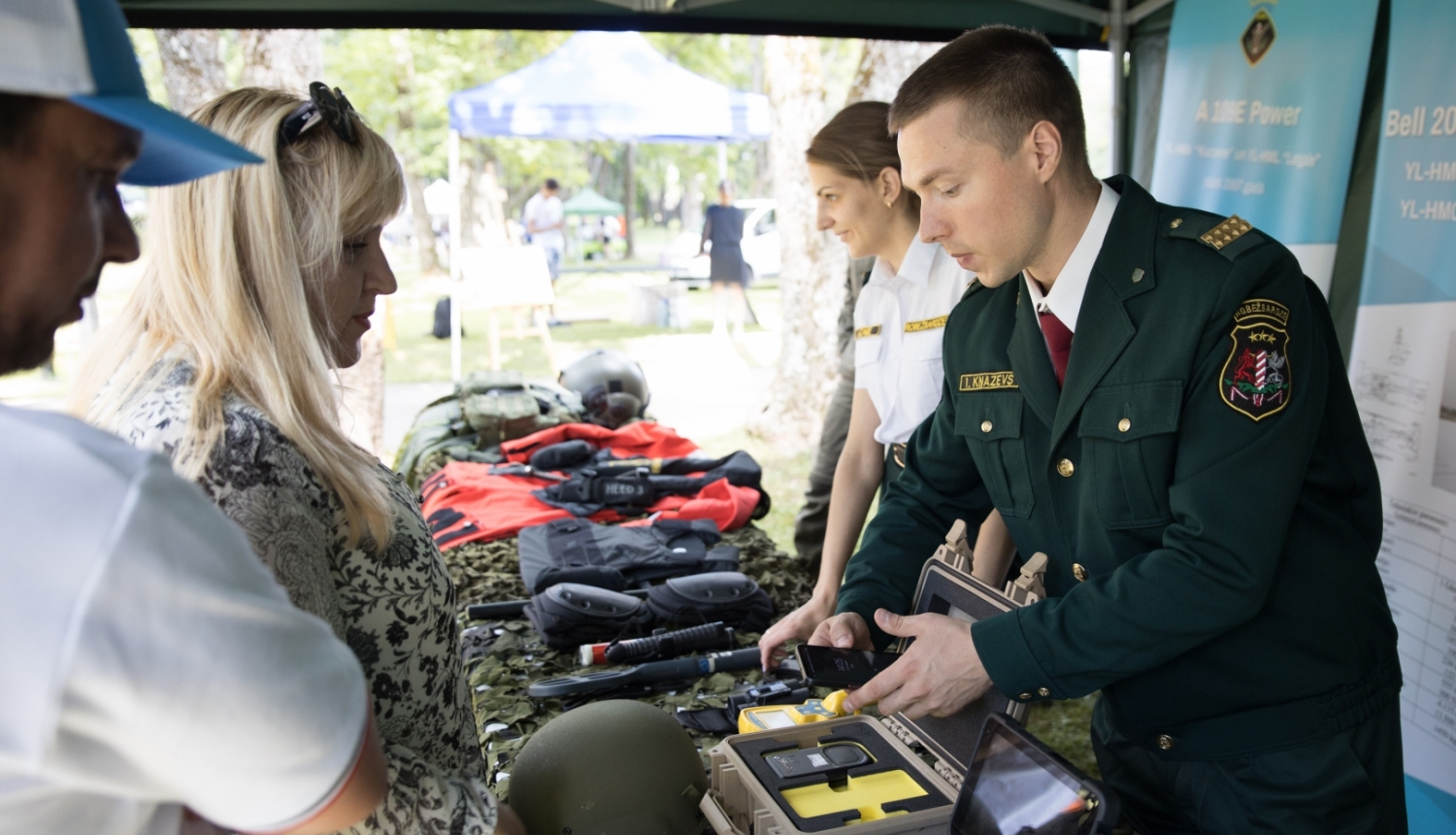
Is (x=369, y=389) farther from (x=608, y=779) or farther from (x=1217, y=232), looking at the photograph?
(x=1217, y=232)

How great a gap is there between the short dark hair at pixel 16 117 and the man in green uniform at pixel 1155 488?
125 cm

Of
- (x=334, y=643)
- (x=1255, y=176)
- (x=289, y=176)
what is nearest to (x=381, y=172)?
(x=289, y=176)

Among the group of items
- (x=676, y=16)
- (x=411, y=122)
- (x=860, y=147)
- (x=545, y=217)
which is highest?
(x=411, y=122)

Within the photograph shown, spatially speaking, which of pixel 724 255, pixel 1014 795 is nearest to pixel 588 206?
pixel 724 255

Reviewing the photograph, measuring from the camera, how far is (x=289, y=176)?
130 cm

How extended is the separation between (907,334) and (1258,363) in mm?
1410

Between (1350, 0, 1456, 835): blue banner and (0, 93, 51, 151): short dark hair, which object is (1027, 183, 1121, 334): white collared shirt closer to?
(1350, 0, 1456, 835): blue banner

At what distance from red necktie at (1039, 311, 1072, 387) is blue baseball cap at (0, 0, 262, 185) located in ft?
4.58

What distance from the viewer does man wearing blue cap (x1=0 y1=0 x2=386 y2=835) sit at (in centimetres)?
53

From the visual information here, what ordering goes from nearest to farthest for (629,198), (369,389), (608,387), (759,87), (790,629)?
1. (790,629)
2. (608,387)
3. (369,389)
4. (759,87)
5. (629,198)

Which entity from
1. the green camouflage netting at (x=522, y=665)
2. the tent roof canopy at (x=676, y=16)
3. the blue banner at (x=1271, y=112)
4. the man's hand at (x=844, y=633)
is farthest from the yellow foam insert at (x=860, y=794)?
the tent roof canopy at (x=676, y=16)

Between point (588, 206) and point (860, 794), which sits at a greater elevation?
point (588, 206)

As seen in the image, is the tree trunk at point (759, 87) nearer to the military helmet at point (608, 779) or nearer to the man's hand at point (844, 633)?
the man's hand at point (844, 633)

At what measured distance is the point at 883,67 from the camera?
6.94 meters
